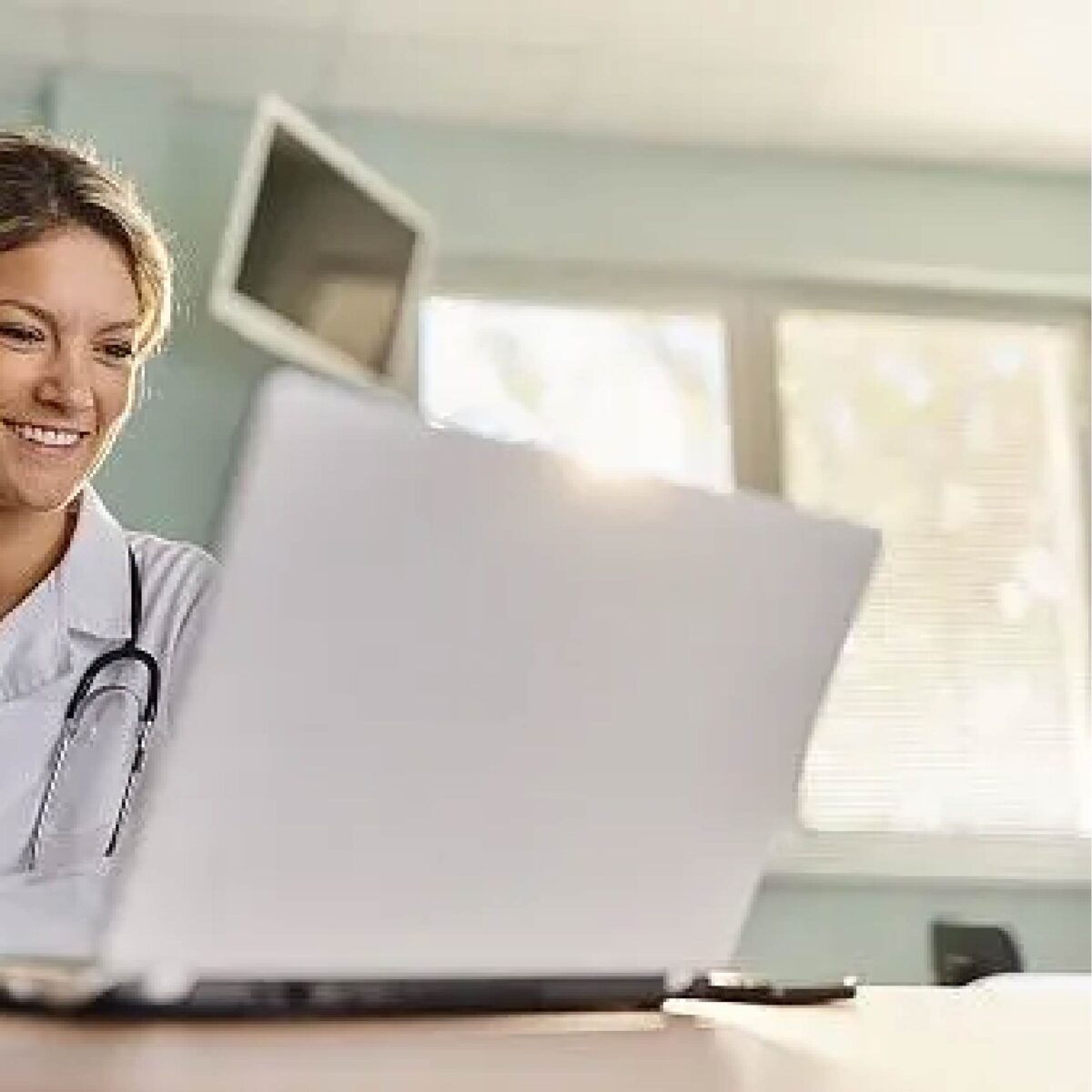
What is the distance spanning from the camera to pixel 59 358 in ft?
5.26

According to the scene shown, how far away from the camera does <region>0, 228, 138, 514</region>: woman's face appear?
5.14 feet

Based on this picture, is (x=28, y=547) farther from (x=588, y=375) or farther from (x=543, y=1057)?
(x=588, y=375)

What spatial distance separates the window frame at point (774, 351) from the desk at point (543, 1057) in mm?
2882

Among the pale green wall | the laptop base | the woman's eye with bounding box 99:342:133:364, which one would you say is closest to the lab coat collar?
the woman's eye with bounding box 99:342:133:364

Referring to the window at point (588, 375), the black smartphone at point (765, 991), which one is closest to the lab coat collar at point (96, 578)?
the black smartphone at point (765, 991)

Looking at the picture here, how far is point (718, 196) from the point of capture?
12.9 feet

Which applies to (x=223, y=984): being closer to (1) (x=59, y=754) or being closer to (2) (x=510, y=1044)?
(2) (x=510, y=1044)

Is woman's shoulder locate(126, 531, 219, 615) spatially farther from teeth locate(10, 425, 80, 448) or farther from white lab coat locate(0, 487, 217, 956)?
teeth locate(10, 425, 80, 448)

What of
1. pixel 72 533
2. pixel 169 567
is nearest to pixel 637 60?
pixel 72 533

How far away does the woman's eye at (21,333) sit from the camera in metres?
1.59

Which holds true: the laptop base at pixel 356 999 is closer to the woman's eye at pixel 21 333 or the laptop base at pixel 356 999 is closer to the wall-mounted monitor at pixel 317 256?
the woman's eye at pixel 21 333

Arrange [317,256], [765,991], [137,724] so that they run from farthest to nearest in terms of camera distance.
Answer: [317,256], [137,724], [765,991]

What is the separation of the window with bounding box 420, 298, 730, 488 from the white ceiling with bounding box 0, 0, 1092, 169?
0.40m

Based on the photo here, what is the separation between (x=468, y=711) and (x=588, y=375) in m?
3.27
